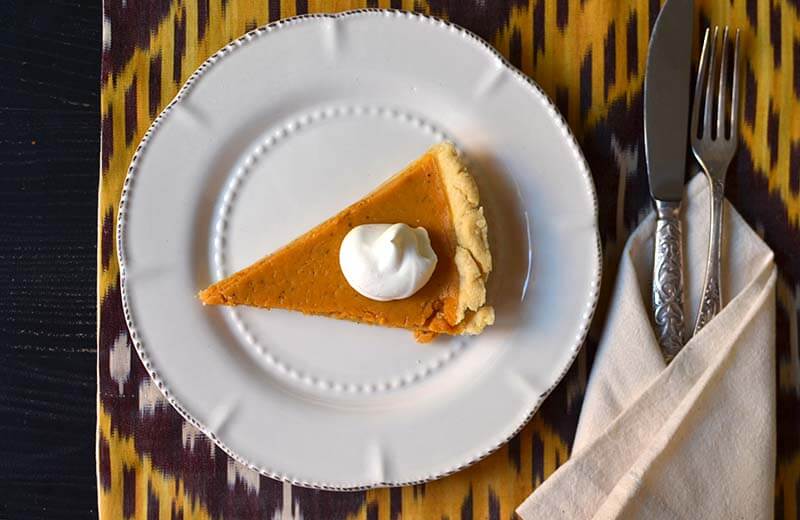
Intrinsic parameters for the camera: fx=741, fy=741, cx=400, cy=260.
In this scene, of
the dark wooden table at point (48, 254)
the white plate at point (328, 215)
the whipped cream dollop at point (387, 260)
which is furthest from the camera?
the dark wooden table at point (48, 254)

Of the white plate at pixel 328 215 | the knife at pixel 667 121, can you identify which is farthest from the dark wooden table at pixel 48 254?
the knife at pixel 667 121

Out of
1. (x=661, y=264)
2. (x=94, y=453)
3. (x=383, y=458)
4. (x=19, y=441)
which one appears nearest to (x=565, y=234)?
(x=661, y=264)

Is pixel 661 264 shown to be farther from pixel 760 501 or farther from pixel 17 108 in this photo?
pixel 17 108

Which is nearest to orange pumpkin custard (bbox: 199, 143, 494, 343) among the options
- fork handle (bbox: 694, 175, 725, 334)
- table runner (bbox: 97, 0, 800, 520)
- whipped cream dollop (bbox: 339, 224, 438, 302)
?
whipped cream dollop (bbox: 339, 224, 438, 302)

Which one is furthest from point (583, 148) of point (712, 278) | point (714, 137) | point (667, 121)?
point (712, 278)

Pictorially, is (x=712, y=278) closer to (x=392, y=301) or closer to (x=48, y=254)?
(x=392, y=301)

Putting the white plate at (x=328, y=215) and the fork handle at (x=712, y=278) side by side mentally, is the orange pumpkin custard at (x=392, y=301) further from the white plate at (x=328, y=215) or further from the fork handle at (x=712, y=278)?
the fork handle at (x=712, y=278)
